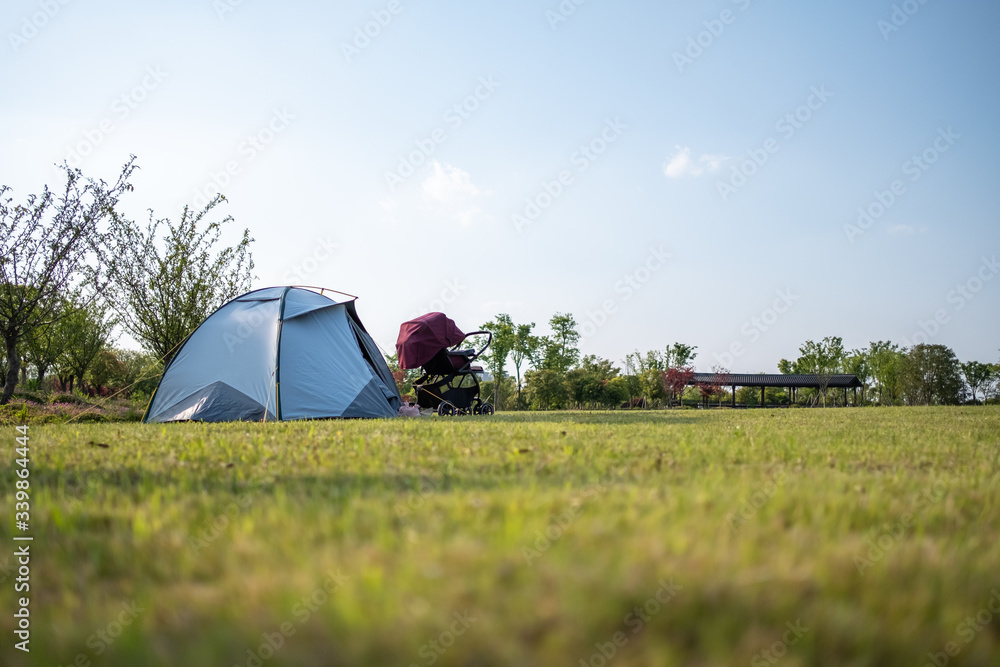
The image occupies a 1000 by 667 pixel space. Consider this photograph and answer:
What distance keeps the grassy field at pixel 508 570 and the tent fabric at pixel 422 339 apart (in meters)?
10.3

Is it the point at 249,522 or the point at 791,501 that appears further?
the point at 791,501

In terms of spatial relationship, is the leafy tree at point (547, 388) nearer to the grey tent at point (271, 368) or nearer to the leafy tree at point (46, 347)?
the grey tent at point (271, 368)

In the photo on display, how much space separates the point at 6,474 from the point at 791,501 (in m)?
3.90

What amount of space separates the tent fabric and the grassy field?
1026 centimetres

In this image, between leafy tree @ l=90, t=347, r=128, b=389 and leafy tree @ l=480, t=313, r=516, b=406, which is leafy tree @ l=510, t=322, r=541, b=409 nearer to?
leafy tree @ l=480, t=313, r=516, b=406

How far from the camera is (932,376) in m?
31.7

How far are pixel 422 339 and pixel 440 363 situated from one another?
3.10 ft

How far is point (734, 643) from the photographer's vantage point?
113 cm

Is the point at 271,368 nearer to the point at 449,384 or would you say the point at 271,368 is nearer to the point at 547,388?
the point at 449,384

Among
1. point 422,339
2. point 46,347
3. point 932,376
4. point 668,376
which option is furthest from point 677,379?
point 46,347

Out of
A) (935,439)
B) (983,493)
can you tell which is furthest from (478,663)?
(935,439)

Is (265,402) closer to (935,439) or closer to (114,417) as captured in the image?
(114,417)

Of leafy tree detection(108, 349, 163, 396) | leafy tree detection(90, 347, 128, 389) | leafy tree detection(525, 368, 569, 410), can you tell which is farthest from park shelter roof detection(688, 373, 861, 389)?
leafy tree detection(90, 347, 128, 389)

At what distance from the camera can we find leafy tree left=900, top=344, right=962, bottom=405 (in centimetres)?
3145
